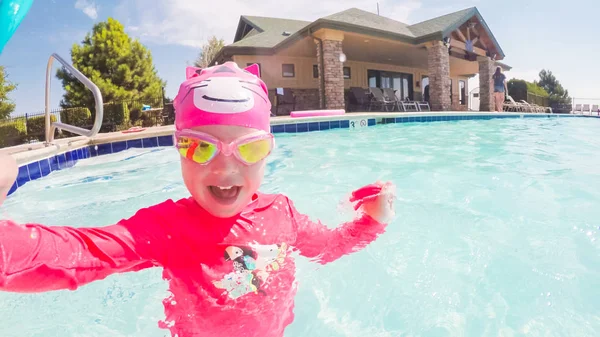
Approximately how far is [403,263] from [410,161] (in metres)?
3.85

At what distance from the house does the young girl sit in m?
14.3

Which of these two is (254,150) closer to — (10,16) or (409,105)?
(10,16)

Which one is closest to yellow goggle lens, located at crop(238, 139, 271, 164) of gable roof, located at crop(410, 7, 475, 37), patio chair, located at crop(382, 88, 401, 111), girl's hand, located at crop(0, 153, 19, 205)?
girl's hand, located at crop(0, 153, 19, 205)

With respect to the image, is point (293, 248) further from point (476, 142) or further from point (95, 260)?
point (476, 142)

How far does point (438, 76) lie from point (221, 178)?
734 inches

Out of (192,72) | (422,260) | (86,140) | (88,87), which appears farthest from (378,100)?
(192,72)

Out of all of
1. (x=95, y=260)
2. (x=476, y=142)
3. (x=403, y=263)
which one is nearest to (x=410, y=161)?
(x=476, y=142)

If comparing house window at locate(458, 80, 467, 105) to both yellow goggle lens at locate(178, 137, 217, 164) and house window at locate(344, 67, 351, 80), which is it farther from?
yellow goggle lens at locate(178, 137, 217, 164)

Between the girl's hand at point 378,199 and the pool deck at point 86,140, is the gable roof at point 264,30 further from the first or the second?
the girl's hand at point 378,199

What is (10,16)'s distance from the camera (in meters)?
0.73

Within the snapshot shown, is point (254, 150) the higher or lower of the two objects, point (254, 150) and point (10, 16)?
the lower

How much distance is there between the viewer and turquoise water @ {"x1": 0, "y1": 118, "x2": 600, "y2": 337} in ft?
6.94

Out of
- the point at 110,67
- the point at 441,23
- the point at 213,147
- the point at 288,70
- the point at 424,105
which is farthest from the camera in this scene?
the point at 110,67

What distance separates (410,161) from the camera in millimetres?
6340
